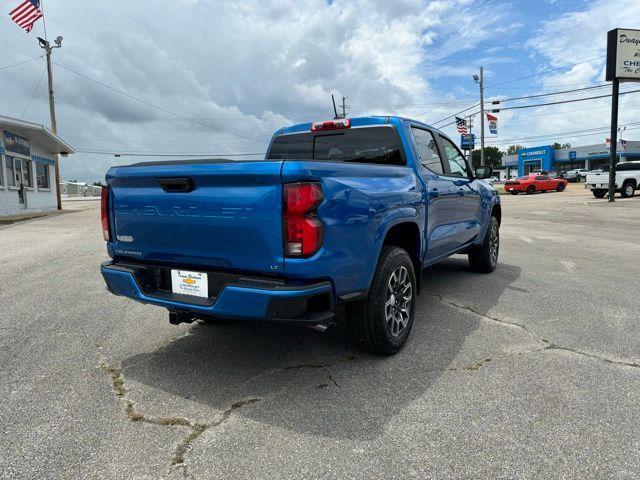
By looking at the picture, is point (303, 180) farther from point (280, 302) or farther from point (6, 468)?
point (6, 468)

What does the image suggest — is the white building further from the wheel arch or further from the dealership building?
the dealership building

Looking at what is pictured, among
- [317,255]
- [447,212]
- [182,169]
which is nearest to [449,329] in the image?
[447,212]

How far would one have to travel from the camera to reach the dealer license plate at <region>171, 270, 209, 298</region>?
120 inches

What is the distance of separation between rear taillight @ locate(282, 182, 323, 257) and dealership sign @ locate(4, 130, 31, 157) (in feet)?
67.9

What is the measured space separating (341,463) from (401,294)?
1.68 m

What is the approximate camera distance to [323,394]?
3025mm

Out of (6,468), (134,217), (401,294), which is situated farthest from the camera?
(401,294)

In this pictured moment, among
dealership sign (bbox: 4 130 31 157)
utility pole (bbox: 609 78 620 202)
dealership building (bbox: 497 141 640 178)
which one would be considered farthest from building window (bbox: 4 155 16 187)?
dealership building (bbox: 497 141 640 178)

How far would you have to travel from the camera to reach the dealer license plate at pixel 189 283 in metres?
3.05

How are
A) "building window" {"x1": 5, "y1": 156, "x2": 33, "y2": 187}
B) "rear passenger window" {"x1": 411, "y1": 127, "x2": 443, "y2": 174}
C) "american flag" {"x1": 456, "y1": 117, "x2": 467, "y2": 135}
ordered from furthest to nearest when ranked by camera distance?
"american flag" {"x1": 456, "y1": 117, "x2": 467, "y2": 135}, "building window" {"x1": 5, "y1": 156, "x2": 33, "y2": 187}, "rear passenger window" {"x1": 411, "y1": 127, "x2": 443, "y2": 174}

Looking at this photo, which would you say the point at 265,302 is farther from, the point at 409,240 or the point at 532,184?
the point at 532,184

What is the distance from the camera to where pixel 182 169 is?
3.02 metres

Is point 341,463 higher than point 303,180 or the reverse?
the reverse

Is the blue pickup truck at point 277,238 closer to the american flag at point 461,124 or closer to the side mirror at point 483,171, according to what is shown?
the side mirror at point 483,171
